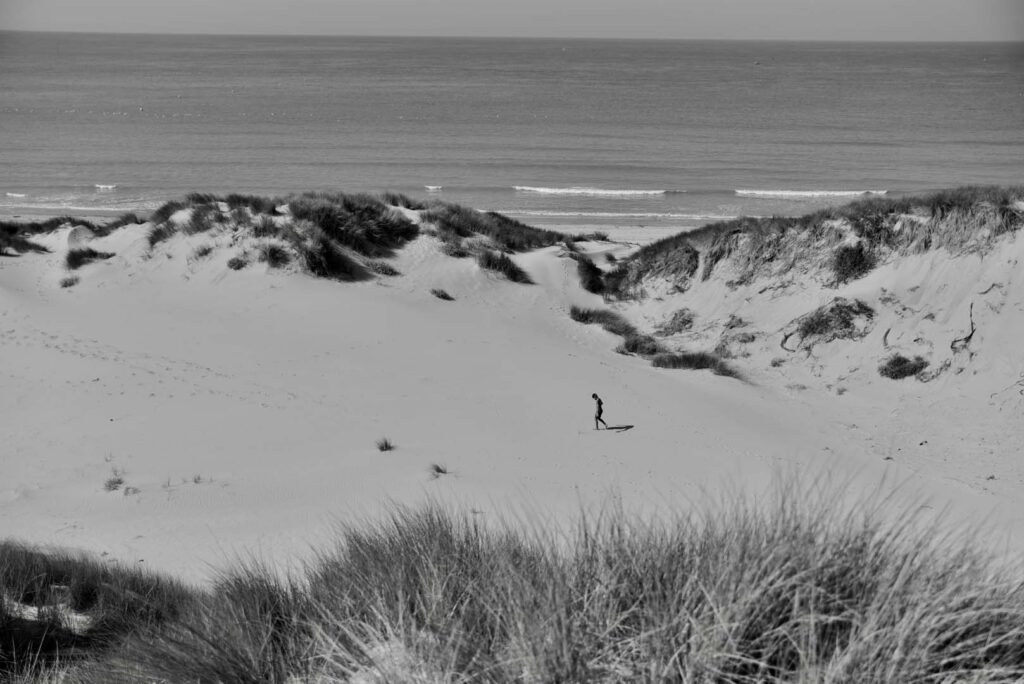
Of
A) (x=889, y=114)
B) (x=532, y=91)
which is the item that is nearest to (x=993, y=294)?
(x=889, y=114)

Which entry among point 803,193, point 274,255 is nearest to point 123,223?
point 274,255

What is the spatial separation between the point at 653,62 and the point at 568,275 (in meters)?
A: 140

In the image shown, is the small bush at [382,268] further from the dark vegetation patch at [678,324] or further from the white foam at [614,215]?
the white foam at [614,215]

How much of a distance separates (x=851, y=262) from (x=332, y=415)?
878 centimetres

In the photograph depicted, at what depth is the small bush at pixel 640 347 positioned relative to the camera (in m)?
13.4

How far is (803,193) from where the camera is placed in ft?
117

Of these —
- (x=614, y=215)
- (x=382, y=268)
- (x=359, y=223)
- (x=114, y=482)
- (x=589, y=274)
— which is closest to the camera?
(x=114, y=482)

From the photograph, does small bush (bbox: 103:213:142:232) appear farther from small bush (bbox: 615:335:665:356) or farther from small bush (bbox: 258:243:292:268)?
small bush (bbox: 615:335:665:356)

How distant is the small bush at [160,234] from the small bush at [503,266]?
5.81 m

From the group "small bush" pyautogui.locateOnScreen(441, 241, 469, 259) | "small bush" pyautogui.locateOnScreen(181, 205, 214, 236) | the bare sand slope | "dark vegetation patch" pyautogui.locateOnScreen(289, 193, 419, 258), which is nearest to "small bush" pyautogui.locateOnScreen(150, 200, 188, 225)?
"small bush" pyautogui.locateOnScreen(181, 205, 214, 236)

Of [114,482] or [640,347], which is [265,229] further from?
[114,482]

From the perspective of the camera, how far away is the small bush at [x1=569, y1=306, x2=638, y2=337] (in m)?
14.3

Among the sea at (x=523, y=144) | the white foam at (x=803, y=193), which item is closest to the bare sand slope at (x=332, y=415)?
the sea at (x=523, y=144)

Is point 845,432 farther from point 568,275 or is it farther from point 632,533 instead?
point 632,533
